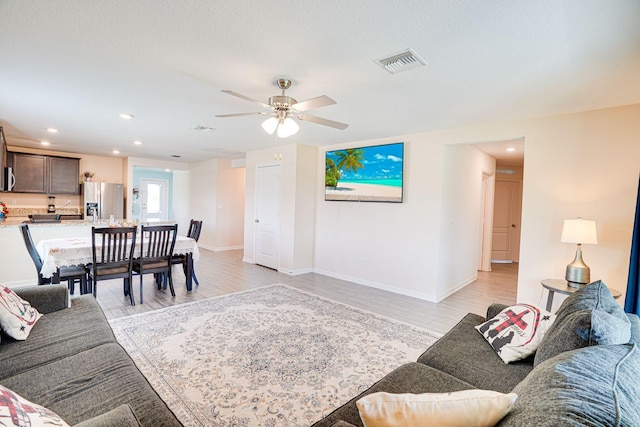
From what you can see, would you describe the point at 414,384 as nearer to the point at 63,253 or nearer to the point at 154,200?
the point at 63,253

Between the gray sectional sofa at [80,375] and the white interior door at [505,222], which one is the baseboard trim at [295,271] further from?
the white interior door at [505,222]

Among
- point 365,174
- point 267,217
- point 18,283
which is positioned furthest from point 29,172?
point 365,174

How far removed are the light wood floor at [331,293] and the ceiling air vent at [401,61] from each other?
8.85 ft

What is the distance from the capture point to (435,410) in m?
0.90

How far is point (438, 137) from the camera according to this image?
172 inches

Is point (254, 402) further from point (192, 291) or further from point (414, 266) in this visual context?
point (414, 266)

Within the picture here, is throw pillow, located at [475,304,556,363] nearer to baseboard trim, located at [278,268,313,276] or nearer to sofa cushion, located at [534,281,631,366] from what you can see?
sofa cushion, located at [534,281,631,366]

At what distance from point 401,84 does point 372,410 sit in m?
2.54

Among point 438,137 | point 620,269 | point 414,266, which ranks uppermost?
point 438,137

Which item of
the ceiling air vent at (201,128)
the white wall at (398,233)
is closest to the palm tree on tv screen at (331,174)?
the white wall at (398,233)

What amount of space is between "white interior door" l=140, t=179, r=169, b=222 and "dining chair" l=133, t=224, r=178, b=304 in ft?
24.2

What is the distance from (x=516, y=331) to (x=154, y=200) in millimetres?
11906

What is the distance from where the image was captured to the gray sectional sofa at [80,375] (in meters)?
1.22

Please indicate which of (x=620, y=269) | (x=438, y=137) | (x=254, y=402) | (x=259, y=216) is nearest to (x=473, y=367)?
(x=254, y=402)
